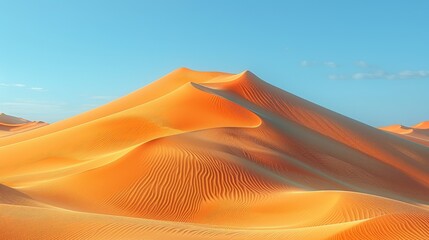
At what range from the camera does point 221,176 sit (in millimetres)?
18641

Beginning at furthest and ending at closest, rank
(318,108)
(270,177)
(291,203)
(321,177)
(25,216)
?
(318,108) → (321,177) → (270,177) → (291,203) → (25,216)

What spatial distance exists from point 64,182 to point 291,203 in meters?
8.68

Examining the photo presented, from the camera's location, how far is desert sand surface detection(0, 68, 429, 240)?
10.6m

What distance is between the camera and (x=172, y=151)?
2028 cm

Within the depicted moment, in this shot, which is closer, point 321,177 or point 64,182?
point 64,182

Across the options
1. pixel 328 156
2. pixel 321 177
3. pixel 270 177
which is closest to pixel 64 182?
pixel 270 177

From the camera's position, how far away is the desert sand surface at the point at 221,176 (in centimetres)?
1062

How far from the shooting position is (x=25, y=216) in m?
10.7

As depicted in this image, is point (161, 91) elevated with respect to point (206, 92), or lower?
elevated

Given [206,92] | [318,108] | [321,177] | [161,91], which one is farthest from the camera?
[161,91]

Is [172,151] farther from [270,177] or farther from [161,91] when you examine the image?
[161,91]

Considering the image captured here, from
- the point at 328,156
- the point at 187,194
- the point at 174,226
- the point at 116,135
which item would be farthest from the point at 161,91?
the point at 174,226

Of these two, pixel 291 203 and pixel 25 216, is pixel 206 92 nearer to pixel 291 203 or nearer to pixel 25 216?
pixel 291 203

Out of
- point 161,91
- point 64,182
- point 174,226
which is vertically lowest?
point 174,226
